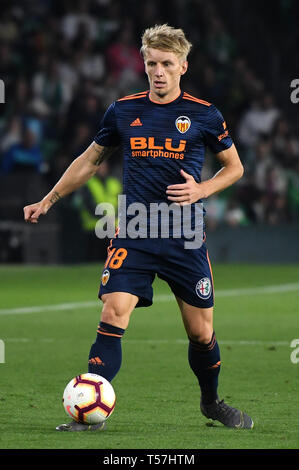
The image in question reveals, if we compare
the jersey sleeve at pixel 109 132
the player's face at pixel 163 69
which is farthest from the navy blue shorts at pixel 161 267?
the player's face at pixel 163 69

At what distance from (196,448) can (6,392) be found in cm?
243

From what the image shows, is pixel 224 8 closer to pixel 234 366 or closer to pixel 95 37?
pixel 95 37

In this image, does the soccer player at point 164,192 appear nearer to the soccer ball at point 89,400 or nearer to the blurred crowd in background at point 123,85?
the soccer ball at point 89,400

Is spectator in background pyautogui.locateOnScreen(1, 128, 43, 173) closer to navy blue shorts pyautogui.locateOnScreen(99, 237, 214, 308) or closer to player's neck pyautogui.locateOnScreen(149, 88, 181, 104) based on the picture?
player's neck pyautogui.locateOnScreen(149, 88, 181, 104)

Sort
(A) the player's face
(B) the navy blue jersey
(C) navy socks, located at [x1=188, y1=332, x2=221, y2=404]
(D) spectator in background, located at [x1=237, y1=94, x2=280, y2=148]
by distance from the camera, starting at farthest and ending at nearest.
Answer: (D) spectator in background, located at [x1=237, y1=94, x2=280, y2=148], (C) navy socks, located at [x1=188, y1=332, x2=221, y2=404], (B) the navy blue jersey, (A) the player's face

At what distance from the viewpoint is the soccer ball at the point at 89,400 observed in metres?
6.57

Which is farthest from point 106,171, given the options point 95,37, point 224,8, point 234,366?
point 234,366

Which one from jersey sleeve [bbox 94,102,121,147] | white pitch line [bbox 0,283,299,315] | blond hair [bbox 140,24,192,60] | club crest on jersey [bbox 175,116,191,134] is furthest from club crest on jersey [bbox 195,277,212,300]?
white pitch line [bbox 0,283,299,315]

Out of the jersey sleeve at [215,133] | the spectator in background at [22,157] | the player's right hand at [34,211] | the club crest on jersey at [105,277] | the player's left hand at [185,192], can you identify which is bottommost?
the club crest on jersey at [105,277]

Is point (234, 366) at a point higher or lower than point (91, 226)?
lower

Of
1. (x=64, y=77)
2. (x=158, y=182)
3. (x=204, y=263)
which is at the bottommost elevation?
(x=204, y=263)

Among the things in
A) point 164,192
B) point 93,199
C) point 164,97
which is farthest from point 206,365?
point 93,199

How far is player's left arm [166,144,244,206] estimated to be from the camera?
6.79m

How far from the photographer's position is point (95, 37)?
940 inches
